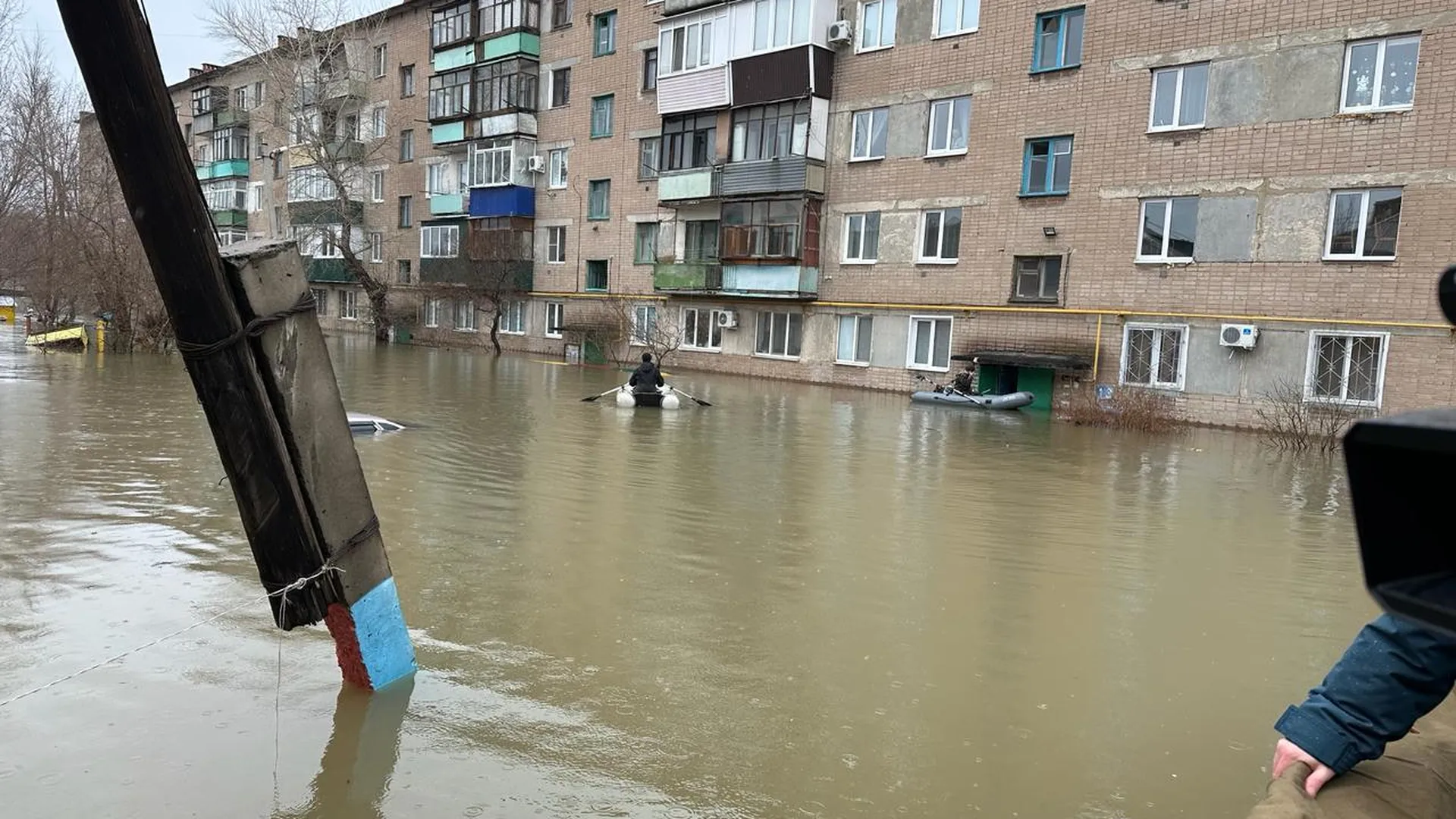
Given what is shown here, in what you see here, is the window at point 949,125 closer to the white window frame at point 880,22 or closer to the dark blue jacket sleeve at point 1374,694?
the white window frame at point 880,22

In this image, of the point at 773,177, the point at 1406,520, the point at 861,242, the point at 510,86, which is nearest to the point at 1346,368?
the point at 861,242

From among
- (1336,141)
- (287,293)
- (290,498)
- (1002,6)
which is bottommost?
(290,498)

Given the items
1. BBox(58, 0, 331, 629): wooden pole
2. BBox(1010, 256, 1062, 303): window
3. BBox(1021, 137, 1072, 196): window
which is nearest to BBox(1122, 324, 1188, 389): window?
BBox(1010, 256, 1062, 303): window

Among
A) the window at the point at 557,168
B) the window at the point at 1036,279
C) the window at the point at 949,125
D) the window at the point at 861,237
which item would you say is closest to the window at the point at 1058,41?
the window at the point at 949,125

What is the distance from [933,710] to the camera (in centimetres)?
496

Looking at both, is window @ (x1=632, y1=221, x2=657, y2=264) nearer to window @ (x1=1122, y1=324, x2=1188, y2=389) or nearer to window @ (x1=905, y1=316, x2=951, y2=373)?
window @ (x1=905, y1=316, x2=951, y2=373)

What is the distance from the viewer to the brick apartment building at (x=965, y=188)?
2014 centimetres

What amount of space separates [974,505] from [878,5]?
22354 millimetres

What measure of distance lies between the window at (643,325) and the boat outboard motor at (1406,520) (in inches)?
1304

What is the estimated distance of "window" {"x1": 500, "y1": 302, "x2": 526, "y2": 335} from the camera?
41.5 meters

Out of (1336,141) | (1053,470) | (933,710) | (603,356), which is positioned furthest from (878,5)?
Answer: (933,710)

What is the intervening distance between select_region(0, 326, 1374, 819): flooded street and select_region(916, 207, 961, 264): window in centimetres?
1554

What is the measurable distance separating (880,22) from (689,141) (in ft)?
26.6

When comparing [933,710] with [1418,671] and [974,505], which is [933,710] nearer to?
[1418,671]
